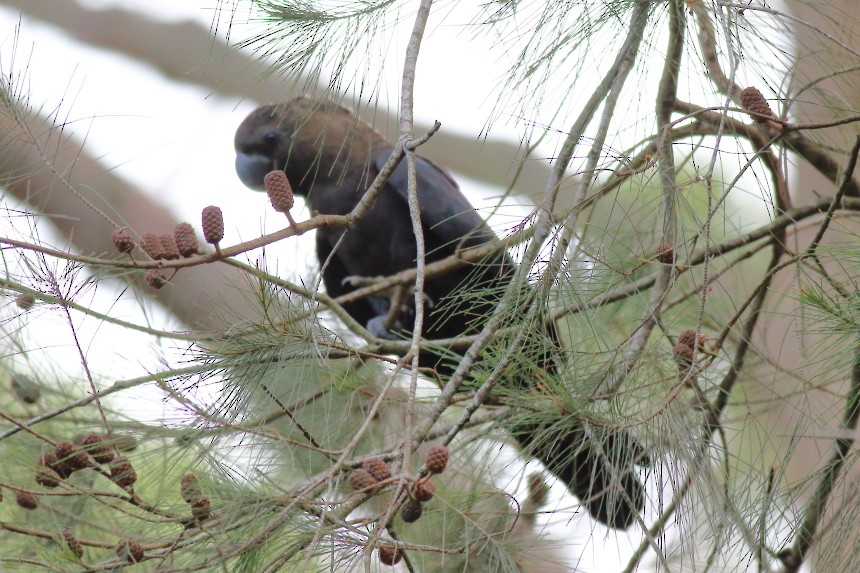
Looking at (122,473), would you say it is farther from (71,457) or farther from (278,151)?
(278,151)

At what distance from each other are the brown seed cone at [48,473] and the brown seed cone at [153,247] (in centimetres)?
31

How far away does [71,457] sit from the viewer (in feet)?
3.72

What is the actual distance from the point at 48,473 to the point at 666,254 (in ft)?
2.72

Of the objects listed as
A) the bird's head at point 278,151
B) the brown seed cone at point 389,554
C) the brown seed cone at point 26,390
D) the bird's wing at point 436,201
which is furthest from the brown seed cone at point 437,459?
the bird's head at point 278,151

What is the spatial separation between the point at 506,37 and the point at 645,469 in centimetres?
69

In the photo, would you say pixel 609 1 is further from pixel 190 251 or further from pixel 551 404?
pixel 190 251

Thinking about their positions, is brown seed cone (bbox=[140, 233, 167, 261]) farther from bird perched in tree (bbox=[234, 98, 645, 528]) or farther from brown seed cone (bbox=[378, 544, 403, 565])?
bird perched in tree (bbox=[234, 98, 645, 528])

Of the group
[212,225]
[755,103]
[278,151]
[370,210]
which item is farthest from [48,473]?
[278,151]

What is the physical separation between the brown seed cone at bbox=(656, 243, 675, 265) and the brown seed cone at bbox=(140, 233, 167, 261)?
591 millimetres

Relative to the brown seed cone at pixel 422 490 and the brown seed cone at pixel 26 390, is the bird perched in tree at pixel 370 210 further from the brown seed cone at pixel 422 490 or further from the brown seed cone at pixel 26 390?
the brown seed cone at pixel 422 490

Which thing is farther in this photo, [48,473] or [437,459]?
[48,473]

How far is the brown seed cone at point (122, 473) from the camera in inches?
45.7

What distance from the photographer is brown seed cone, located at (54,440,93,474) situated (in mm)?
1142

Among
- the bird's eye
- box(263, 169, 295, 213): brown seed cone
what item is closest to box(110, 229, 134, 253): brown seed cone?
box(263, 169, 295, 213): brown seed cone
